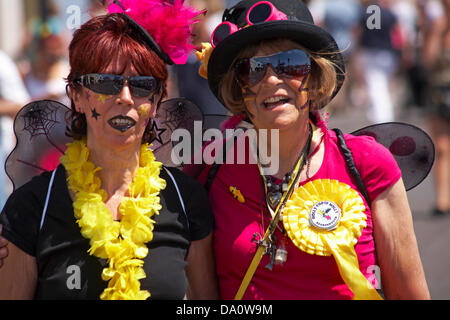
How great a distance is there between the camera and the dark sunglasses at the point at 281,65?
9.23ft

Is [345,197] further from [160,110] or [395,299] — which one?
[160,110]

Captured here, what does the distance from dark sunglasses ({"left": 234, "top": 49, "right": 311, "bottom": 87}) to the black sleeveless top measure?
1.94 ft

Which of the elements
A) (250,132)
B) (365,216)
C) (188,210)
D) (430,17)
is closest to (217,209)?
(188,210)

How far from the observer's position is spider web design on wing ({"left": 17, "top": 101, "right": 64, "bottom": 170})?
118 inches

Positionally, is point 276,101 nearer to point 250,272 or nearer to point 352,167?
point 352,167

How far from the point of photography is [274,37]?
2.83 metres

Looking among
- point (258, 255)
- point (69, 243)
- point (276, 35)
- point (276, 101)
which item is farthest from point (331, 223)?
point (69, 243)

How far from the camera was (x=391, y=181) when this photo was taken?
2748 millimetres

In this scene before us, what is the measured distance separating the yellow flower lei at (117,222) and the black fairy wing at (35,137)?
0.22 metres

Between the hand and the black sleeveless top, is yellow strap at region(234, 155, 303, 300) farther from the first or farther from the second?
the hand

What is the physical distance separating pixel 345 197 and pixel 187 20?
96 centimetres

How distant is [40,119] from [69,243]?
0.65 metres
